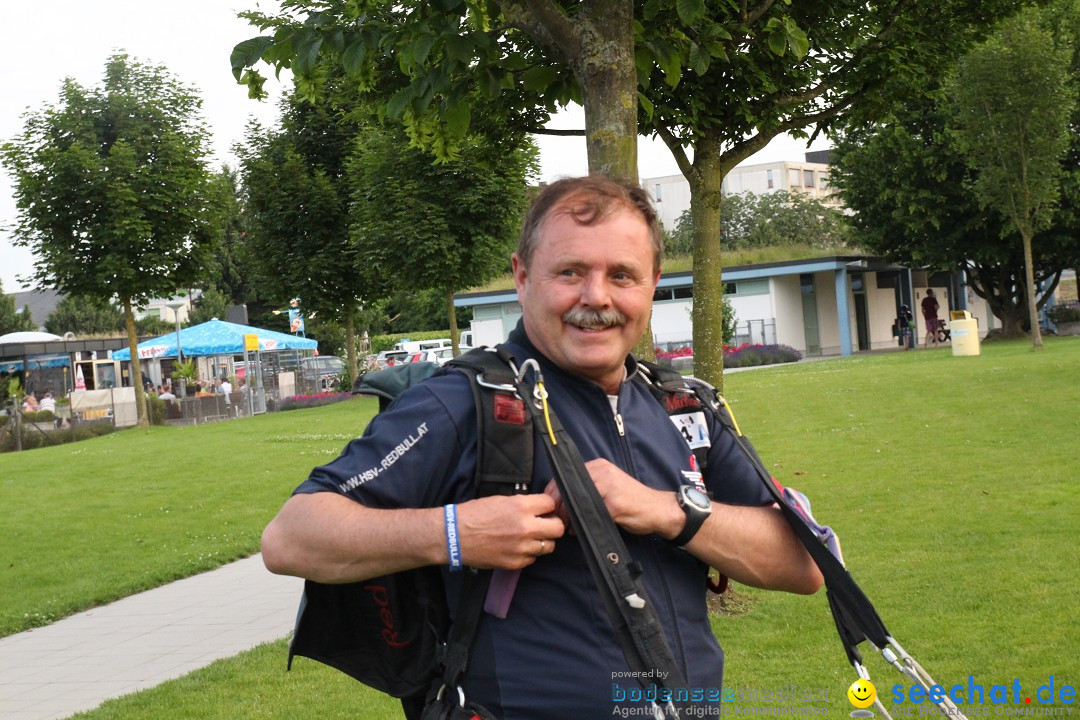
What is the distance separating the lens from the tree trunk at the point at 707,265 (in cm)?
800

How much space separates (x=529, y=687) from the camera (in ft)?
7.33

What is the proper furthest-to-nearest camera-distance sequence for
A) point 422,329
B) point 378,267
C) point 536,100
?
point 422,329, point 378,267, point 536,100

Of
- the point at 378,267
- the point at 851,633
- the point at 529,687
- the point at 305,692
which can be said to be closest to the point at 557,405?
the point at 529,687

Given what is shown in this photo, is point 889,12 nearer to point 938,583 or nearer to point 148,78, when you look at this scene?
point 938,583

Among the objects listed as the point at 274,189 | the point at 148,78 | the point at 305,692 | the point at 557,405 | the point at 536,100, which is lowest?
the point at 305,692

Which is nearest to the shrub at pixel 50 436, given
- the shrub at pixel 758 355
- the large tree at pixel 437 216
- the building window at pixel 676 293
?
the large tree at pixel 437 216

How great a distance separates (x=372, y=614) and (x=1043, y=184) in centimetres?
3258

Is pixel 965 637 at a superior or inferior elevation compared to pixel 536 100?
inferior

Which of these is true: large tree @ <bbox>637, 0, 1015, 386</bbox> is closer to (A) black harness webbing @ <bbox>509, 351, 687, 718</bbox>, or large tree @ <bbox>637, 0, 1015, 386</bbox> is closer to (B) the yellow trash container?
(A) black harness webbing @ <bbox>509, 351, 687, 718</bbox>

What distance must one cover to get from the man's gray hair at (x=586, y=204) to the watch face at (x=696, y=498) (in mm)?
523

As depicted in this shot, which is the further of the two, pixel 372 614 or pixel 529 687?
pixel 372 614

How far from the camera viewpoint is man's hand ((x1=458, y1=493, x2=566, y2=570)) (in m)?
2.12

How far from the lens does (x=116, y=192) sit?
96.9 ft

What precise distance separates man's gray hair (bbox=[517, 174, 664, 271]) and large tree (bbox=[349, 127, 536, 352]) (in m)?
25.4
